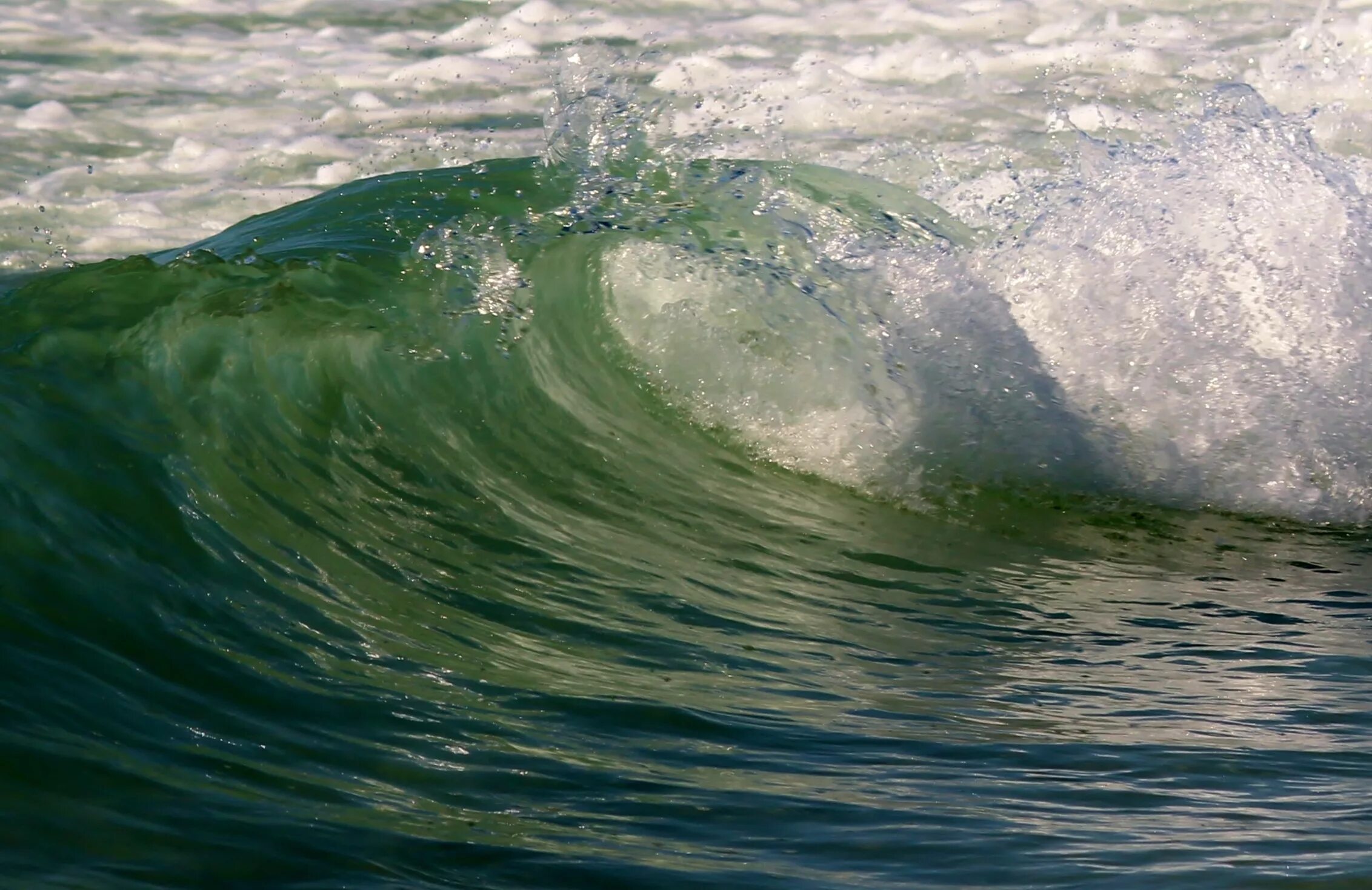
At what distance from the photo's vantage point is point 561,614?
15.0 feet

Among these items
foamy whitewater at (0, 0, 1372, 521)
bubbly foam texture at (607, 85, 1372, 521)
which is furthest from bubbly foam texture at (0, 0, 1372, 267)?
bubbly foam texture at (607, 85, 1372, 521)

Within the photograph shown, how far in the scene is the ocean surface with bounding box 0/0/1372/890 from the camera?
3.01 metres

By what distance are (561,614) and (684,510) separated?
58.5 inches

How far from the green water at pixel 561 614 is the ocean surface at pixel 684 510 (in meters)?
0.02

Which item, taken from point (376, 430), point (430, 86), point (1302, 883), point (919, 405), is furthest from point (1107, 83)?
point (1302, 883)

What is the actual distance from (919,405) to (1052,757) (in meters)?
3.36

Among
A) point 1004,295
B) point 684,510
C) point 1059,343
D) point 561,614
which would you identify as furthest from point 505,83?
point 561,614

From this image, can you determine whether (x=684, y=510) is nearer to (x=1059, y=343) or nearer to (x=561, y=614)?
(x=561, y=614)

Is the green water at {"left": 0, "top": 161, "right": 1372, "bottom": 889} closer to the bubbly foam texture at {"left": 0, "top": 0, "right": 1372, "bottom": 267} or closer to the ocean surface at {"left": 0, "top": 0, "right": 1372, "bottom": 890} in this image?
the ocean surface at {"left": 0, "top": 0, "right": 1372, "bottom": 890}

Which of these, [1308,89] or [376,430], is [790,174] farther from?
[1308,89]

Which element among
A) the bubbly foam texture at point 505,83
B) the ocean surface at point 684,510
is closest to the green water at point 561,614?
the ocean surface at point 684,510

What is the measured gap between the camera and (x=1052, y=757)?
346cm

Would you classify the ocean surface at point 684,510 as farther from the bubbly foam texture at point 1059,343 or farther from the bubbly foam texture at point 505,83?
the bubbly foam texture at point 505,83

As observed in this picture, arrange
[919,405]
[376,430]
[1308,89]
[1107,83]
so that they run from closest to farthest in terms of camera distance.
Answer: [376,430] → [919,405] → [1308,89] → [1107,83]
